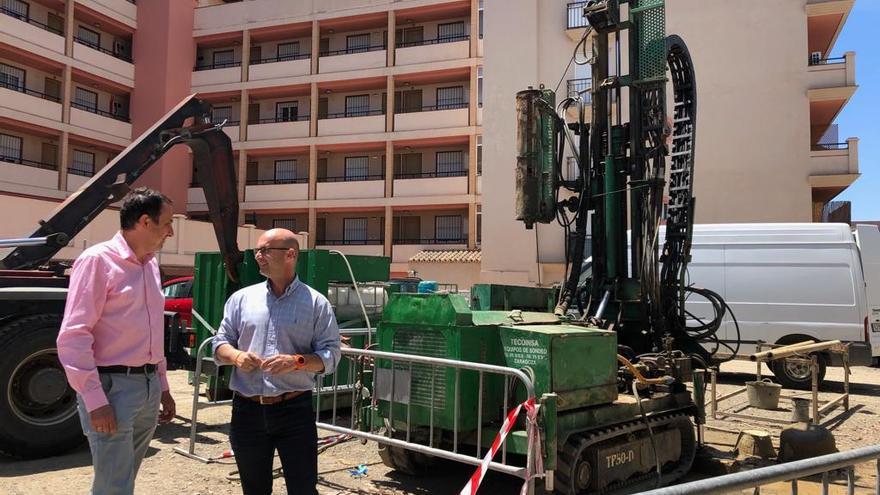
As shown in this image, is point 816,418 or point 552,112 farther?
point 816,418

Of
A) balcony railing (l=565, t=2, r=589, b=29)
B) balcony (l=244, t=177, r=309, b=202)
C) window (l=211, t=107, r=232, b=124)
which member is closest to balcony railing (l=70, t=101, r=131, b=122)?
window (l=211, t=107, r=232, b=124)

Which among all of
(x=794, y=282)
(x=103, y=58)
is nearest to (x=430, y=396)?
(x=794, y=282)

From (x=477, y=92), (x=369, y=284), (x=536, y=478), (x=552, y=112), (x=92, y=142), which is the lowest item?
(x=536, y=478)

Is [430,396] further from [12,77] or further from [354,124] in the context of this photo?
[12,77]

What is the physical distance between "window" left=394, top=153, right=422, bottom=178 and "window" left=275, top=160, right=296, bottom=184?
18.6ft

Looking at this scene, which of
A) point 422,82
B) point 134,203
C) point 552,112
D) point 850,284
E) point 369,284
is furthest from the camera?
point 422,82

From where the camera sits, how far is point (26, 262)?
7.20 meters

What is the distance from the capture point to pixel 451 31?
1235 inches

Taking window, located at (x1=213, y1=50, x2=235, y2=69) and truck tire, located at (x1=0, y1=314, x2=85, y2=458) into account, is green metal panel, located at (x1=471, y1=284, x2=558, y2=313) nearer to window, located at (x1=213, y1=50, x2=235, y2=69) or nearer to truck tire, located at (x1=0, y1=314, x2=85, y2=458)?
truck tire, located at (x1=0, y1=314, x2=85, y2=458)

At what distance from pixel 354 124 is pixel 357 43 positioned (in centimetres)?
454

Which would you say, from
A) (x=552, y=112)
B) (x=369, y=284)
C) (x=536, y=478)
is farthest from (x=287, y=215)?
(x=536, y=478)

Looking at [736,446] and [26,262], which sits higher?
Result: [26,262]

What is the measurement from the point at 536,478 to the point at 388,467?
6.75ft

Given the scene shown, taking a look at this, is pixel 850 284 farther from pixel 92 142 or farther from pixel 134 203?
pixel 92 142
